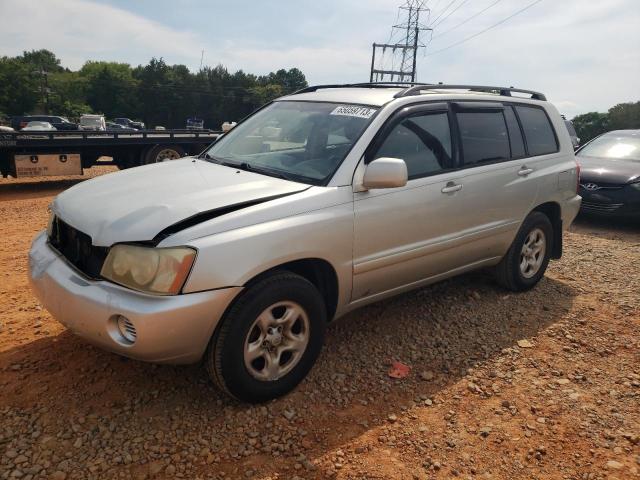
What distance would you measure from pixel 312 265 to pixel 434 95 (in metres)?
1.73

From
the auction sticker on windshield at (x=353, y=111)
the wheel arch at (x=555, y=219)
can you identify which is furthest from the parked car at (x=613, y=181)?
the auction sticker on windshield at (x=353, y=111)

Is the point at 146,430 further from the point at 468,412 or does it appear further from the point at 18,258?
the point at 18,258

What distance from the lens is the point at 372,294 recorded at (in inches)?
134

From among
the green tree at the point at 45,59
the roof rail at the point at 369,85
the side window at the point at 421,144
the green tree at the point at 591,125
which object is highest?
the green tree at the point at 45,59

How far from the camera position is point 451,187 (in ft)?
12.0

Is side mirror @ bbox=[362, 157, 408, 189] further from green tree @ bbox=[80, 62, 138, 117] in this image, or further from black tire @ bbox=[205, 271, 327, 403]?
green tree @ bbox=[80, 62, 138, 117]

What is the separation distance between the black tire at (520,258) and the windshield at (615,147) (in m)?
5.35

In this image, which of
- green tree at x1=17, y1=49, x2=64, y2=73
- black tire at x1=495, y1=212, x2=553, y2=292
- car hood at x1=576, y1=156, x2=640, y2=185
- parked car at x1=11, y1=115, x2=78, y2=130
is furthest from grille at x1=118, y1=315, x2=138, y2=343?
green tree at x1=17, y1=49, x2=64, y2=73

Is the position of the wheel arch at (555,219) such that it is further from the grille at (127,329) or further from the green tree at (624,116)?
the green tree at (624,116)

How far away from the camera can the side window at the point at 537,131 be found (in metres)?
4.52

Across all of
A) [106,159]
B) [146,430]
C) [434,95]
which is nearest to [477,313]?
[434,95]

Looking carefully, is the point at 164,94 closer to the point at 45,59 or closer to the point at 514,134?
the point at 45,59

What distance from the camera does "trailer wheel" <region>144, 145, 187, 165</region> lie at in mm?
→ 11477

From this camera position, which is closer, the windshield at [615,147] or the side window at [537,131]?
the side window at [537,131]
